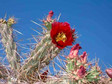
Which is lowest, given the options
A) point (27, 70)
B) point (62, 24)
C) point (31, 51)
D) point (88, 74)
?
point (88, 74)

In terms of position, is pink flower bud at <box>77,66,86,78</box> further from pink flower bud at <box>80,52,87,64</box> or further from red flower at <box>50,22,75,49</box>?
red flower at <box>50,22,75,49</box>

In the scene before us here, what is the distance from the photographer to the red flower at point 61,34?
177 centimetres

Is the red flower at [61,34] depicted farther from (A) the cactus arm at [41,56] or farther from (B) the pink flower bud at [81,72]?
(B) the pink flower bud at [81,72]

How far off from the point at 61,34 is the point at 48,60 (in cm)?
27

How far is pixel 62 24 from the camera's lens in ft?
5.90

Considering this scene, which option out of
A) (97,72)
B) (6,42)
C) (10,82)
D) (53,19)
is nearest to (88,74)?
(97,72)

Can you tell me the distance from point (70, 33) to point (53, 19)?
239 millimetres

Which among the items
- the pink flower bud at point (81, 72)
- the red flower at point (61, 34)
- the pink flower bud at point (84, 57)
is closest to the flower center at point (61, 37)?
the red flower at point (61, 34)

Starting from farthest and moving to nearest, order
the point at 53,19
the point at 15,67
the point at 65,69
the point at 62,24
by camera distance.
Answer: the point at 15,67 → the point at 53,19 → the point at 62,24 → the point at 65,69

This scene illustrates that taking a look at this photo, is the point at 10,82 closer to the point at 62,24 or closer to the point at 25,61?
the point at 25,61

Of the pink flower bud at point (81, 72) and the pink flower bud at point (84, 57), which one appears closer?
the pink flower bud at point (81, 72)

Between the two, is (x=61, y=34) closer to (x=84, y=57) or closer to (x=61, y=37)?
(x=61, y=37)

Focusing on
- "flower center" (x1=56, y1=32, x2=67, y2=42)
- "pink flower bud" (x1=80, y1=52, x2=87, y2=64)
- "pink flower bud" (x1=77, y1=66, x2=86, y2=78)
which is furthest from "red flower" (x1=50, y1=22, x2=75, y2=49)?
"pink flower bud" (x1=77, y1=66, x2=86, y2=78)

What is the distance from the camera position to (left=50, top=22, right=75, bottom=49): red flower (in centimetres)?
177
